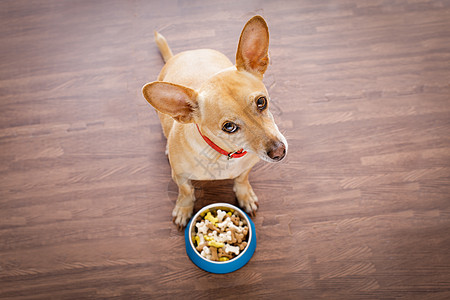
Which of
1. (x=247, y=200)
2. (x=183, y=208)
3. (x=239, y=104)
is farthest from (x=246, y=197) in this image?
(x=239, y=104)

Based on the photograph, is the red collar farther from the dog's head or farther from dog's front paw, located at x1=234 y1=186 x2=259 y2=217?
dog's front paw, located at x1=234 y1=186 x2=259 y2=217

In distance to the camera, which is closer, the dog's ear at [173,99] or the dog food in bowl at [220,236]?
the dog's ear at [173,99]

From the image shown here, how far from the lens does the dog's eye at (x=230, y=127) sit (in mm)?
1535

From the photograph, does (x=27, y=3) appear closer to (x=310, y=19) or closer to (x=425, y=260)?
(x=310, y=19)

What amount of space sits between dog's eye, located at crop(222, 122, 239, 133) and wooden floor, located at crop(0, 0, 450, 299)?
1069mm

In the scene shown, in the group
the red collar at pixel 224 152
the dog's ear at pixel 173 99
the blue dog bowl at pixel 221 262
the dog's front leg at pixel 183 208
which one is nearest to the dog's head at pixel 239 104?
the dog's ear at pixel 173 99

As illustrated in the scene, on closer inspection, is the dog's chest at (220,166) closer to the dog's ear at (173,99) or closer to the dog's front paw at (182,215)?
the dog's ear at (173,99)

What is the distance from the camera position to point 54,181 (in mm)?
2627

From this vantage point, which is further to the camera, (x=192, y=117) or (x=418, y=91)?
(x=418, y=91)

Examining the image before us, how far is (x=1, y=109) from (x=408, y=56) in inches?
144

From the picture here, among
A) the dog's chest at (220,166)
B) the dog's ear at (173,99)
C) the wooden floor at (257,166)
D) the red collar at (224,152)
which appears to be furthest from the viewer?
the wooden floor at (257,166)

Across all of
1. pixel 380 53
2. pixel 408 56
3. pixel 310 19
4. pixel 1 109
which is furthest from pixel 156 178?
pixel 408 56

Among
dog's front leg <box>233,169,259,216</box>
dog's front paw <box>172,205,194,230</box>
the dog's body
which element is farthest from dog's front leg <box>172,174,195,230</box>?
the dog's body

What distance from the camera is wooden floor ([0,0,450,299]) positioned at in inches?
93.1
